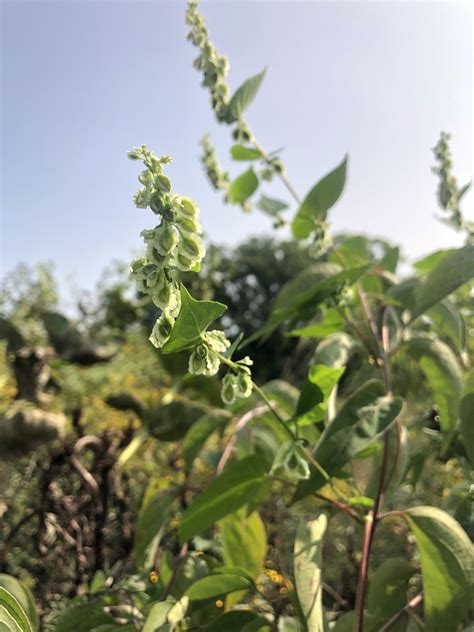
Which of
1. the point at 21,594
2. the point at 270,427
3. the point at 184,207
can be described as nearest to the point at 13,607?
the point at 21,594

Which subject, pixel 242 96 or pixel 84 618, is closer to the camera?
pixel 84 618

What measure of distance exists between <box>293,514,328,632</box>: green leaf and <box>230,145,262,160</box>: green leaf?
441 mm

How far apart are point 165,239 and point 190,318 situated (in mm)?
47

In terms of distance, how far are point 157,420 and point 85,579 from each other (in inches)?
11.6

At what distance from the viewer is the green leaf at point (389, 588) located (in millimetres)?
586

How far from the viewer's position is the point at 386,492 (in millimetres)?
554

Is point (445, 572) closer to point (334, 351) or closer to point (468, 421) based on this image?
point (468, 421)

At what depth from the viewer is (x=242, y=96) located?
0.65 m

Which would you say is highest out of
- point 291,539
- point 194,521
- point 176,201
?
point 176,201

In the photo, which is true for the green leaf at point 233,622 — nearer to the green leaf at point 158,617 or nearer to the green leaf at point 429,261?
the green leaf at point 158,617

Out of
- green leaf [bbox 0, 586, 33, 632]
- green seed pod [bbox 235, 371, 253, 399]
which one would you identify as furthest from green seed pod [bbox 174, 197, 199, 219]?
green leaf [bbox 0, 586, 33, 632]

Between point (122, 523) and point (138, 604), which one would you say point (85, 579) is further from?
point (138, 604)

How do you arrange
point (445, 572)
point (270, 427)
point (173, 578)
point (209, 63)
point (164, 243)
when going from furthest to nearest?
point (270, 427) < point (209, 63) < point (173, 578) < point (445, 572) < point (164, 243)

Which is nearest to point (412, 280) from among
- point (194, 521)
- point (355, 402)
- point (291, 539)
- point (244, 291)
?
point (355, 402)
